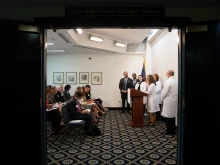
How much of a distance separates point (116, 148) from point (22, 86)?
7.66 feet

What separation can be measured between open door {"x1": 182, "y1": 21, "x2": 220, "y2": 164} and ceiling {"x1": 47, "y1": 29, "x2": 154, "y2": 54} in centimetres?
A: 392

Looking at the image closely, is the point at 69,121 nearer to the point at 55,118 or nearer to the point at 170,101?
the point at 55,118

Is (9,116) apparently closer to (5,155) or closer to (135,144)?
(5,155)

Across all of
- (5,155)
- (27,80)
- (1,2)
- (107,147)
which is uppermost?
(1,2)

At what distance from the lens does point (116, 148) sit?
157 inches

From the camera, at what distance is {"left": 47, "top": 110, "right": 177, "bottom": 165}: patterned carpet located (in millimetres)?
3387

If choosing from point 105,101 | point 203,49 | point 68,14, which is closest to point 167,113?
point 203,49

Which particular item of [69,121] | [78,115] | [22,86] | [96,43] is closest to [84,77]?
[96,43]

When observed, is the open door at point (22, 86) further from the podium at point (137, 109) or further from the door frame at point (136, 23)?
the podium at point (137, 109)

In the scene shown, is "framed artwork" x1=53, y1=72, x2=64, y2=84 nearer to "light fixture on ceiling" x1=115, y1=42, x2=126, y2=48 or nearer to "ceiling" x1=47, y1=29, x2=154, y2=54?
"ceiling" x1=47, y1=29, x2=154, y2=54

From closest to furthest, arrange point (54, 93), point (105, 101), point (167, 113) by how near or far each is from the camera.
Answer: point (167, 113) < point (54, 93) < point (105, 101)

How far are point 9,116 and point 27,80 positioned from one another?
0.54m

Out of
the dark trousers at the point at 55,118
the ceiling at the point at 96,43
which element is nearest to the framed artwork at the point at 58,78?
the ceiling at the point at 96,43

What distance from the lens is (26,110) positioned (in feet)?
8.69
